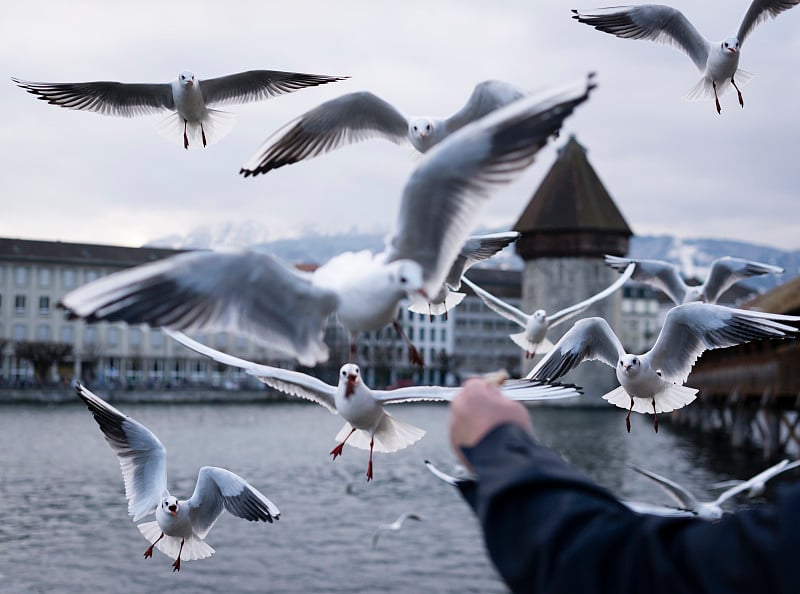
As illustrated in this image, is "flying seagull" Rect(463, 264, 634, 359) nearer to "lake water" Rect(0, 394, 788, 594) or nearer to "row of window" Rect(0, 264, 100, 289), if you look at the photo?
"lake water" Rect(0, 394, 788, 594)

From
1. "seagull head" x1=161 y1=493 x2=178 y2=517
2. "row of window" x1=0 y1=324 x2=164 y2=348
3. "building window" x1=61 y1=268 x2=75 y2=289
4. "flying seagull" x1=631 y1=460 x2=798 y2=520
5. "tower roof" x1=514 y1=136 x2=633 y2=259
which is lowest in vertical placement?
"row of window" x1=0 y1=324 x2=164 y2=348

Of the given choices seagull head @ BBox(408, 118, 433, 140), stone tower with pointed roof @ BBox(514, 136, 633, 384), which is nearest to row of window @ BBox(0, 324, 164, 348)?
stone tower with pointed roof @ BBox(514, 136, 633, 384)

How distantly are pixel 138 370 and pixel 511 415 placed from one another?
10682cm

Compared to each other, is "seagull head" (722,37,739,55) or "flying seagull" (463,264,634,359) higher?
"seagull head" (722,37,739,55)

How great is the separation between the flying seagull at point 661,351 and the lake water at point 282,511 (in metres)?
13.9

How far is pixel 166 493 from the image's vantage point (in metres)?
7.92

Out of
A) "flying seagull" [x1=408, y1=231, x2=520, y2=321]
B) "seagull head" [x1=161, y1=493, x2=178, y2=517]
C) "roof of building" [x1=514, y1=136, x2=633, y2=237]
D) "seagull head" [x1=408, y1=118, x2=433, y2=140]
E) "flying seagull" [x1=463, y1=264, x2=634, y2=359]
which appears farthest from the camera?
"roof of building" [x1=514, y1=136, x2=633, y2=237]

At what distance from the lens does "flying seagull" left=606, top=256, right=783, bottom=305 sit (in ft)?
26.9

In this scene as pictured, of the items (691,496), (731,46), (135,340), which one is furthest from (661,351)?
(135,340)

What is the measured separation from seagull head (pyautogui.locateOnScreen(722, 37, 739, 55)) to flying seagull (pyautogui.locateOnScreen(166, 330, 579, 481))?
101 inches

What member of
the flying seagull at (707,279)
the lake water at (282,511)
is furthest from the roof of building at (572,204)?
the flying seagull at (707,279)

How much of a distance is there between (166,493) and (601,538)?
21.7ft

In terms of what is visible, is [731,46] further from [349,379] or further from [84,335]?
[84,335]

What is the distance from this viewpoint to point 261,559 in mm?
22141
